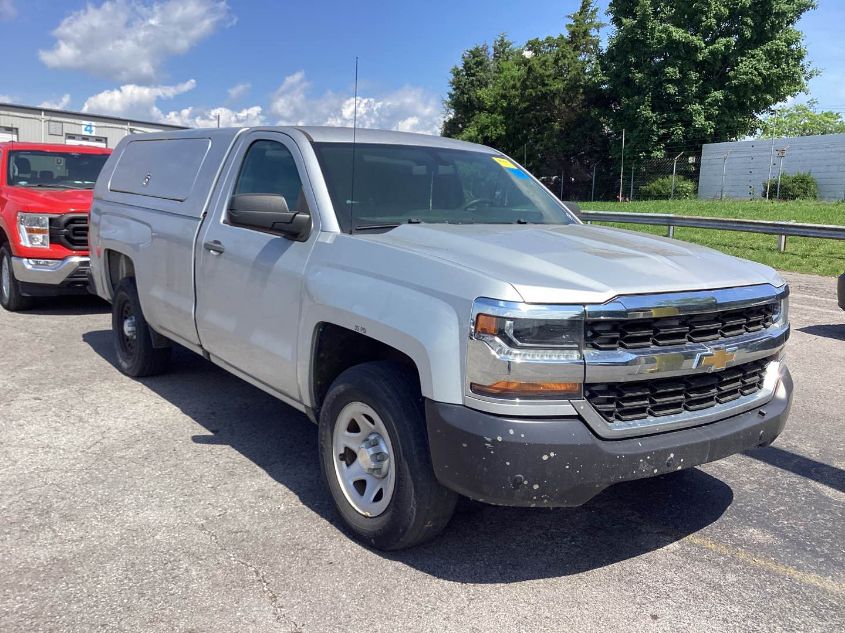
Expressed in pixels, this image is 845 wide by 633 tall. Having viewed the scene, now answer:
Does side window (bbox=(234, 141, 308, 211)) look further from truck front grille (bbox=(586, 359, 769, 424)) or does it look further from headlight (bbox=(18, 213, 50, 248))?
headlight (bbox=(18, 213, 50, 248))

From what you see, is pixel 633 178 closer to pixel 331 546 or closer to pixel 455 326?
pixel 331 546

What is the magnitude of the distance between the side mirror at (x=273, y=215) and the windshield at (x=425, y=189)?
0.19 m

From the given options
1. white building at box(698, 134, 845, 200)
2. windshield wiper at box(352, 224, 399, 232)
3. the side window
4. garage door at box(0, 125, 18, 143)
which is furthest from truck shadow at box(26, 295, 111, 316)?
white building at box(698, 134, 845, 200)

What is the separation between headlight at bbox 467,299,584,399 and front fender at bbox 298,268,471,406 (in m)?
0.08

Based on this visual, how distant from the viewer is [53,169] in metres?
10.1

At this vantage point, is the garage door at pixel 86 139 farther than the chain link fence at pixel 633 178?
No

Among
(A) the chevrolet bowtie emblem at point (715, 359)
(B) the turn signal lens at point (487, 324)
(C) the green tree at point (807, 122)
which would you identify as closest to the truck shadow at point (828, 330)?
(A) the chevrolet bowtie emblem at point (715, 359)

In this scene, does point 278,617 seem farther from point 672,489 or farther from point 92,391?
point 92,391

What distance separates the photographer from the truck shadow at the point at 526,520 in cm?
344

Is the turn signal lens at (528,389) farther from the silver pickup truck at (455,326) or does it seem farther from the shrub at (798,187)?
the shrub at (798,187)

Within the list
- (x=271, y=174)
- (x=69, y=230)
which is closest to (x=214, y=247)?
(x=271, y=174)

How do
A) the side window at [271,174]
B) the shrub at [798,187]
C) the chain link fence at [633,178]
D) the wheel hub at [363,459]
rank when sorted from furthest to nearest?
1. the chain link fence at [633,178]
2. the shrub at [798,187]
3. the side window at [271,174]
4. the wheel hub at [363,459]

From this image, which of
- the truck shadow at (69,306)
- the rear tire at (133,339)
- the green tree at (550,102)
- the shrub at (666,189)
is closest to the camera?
the rear tire at (133,339)

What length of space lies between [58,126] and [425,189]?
2575 cm
